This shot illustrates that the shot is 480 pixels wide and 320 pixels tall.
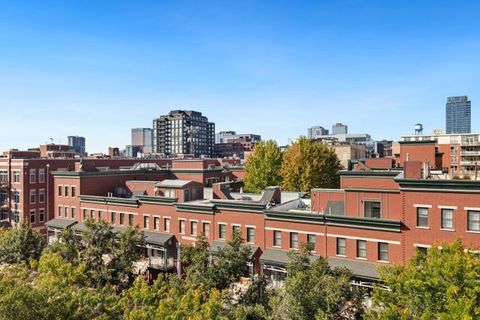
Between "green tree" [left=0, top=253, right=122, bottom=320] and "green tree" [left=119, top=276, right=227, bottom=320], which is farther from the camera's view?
"green tree" [left=119, top=276, right=227, bottom=320]

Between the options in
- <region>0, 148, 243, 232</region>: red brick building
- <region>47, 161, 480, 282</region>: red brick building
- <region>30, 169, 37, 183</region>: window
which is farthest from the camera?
<region>30, 169, 37, 183</region>: window

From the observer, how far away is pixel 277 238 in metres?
36.4

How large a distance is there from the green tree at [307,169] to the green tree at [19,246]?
117ft

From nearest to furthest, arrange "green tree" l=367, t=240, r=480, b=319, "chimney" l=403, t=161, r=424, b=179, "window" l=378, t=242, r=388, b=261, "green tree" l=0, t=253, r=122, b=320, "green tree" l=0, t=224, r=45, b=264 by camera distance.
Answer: "green tree" l=0, t=253, r=122, b=320
"green tree" l=367, t=240, r=480, b=319
"chimney" l=403, t=161, r=424, b=179
"window" l=378, t=242, r=388, b=261
"green tree" l=0, t=224, r=45, b=264

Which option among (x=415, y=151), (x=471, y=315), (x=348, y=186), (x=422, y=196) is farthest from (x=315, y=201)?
(x=471, y=315)

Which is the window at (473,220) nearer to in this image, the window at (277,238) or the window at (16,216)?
the window at (277,238)

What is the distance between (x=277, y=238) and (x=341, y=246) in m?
6.54

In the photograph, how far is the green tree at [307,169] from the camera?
5622cm

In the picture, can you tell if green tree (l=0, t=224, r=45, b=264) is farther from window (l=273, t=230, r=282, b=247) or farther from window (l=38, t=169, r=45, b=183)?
window (l=273, t=230, r=282, b=247)

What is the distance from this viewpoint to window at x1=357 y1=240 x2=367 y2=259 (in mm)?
31703

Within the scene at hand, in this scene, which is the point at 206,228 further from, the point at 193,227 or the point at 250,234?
the point at 250,234

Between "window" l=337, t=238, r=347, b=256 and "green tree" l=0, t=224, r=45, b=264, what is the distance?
3530 cm

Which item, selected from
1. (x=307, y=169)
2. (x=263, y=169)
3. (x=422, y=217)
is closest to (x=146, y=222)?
(x=263, y=169)

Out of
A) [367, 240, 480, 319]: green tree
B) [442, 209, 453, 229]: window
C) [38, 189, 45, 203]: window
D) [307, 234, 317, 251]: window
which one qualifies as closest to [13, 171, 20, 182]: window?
[38, 189, 45, 203]: window
